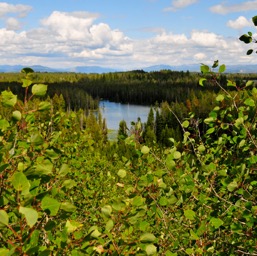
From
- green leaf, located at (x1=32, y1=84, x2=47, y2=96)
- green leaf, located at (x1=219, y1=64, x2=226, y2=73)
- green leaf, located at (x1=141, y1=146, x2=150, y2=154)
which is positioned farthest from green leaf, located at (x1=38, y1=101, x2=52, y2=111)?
green leaf, located at (x1=219, y1=64, x2=226, y2=73)

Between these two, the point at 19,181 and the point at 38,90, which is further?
the point at 38,90

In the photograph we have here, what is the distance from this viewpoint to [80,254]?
2314mm

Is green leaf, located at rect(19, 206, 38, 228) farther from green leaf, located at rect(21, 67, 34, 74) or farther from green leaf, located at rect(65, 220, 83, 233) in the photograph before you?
green leaf, located at rect(21, 67, 34, 74)

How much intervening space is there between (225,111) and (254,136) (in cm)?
40

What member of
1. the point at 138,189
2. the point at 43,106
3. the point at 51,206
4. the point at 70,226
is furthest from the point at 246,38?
the point at 51,206

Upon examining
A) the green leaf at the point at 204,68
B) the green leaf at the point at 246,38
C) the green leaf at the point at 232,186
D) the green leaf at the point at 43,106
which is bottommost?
the green leaf at the point at 232,186

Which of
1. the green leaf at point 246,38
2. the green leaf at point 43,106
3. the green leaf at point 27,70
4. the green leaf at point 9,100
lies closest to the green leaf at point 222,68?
the green leaf at point 246,38

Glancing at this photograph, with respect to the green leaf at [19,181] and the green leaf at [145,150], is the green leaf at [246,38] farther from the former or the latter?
the green leaf at [19,181]

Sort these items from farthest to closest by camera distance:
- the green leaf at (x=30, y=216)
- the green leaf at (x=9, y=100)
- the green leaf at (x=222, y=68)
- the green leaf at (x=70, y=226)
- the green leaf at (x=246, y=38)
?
1. the green leaf at (x=222, y=68)
2. the green leaf at (x=246, y=38)
3. the green leaf at (x=70, y=226)
4. the green leaf at (x=9, y=100)
5. the green leaf at (x=30, y=216)

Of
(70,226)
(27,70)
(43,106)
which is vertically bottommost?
(70,226)

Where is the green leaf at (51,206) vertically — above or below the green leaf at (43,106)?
below

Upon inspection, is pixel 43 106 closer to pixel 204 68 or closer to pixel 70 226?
pixel 70 226

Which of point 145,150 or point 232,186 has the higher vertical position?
point 145,150

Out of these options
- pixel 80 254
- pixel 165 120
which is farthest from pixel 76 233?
pixel 165 120
